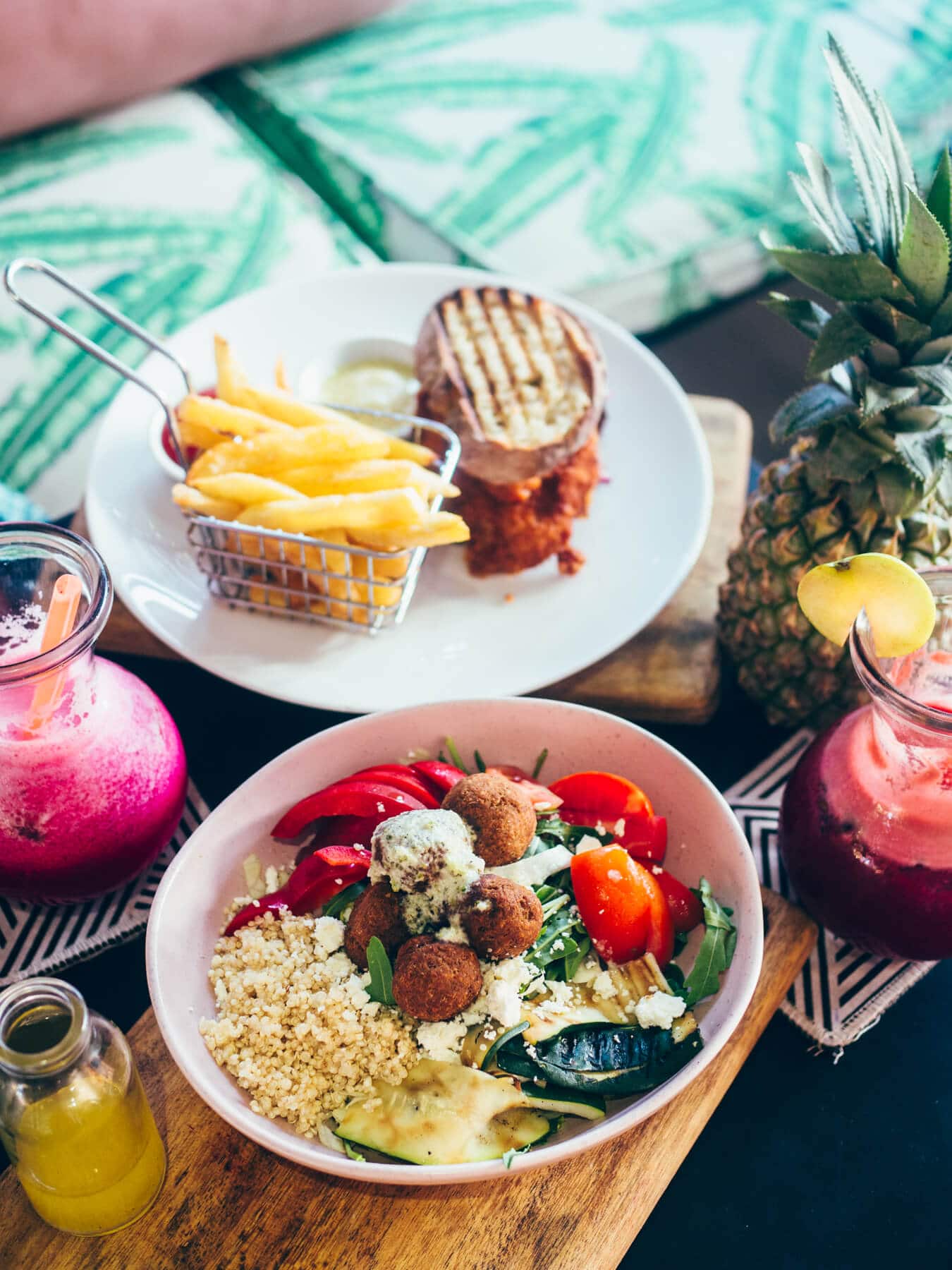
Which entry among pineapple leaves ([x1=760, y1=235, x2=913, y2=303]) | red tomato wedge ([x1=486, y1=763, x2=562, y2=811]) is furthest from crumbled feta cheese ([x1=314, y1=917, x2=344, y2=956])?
pineapple leaves ([x1=760, y1=235, x2=913, y2=303])

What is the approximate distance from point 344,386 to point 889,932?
179 cm

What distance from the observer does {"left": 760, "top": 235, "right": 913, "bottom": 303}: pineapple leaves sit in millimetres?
1842

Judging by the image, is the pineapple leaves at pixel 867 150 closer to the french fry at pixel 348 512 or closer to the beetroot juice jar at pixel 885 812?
the beetroot juice jar at pixel 885 812

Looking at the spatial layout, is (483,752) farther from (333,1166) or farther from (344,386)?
(344,386)

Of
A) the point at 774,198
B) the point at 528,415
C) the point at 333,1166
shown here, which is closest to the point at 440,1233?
the point at 333,1166

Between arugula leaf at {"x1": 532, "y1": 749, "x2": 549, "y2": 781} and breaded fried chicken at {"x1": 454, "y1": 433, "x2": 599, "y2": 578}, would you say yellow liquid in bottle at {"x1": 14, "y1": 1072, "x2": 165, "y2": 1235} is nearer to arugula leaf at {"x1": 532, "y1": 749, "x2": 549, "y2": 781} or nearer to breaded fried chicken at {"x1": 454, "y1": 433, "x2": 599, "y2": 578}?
arugula leaf at {"x1": 532, "y1": 749, "x2": 549, "y2": 781}

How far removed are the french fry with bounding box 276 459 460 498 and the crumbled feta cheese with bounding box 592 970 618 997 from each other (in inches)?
38.6

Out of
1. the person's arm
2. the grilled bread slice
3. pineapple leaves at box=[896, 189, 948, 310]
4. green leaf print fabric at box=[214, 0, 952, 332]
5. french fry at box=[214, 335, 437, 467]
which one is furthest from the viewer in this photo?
green leaf print fabric at box=[214, 0, 952, 332]

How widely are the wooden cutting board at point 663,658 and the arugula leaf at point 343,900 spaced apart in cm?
77

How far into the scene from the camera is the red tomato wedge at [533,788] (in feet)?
6.16

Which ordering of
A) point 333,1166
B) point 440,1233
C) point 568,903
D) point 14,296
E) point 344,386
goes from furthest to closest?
point 344,386 → point 14,296 → point 568,903 → point 440,1233 → point 333,1166

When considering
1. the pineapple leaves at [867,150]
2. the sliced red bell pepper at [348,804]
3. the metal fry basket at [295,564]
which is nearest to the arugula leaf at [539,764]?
the sliced red bell pepper at [348,804]

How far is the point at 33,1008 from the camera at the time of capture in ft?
4.83

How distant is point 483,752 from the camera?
6.64 ft
